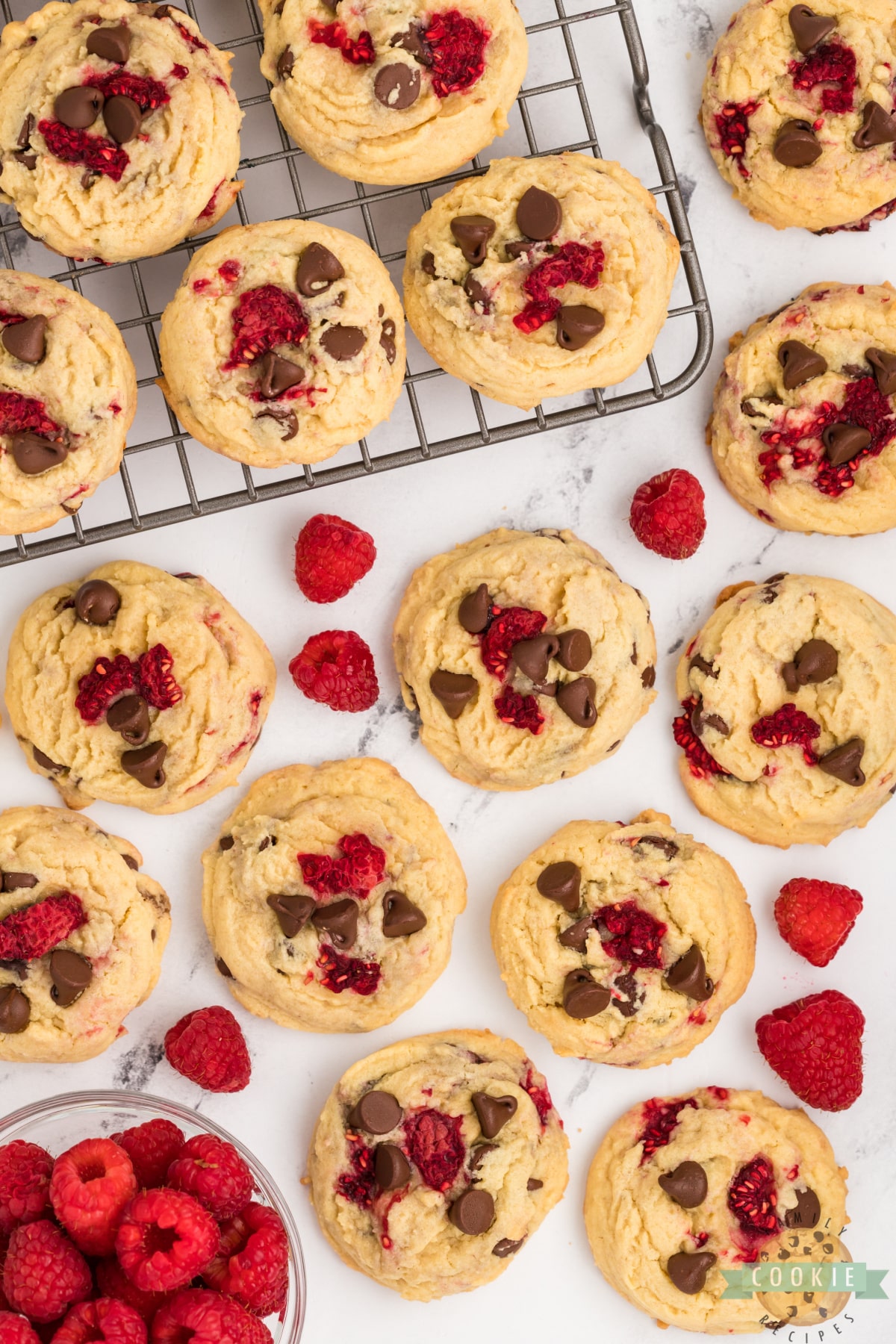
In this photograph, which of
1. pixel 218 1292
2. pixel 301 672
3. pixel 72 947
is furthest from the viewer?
pixel 301 672

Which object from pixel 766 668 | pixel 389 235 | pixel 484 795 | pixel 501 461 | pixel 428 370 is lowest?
pixel 484 795

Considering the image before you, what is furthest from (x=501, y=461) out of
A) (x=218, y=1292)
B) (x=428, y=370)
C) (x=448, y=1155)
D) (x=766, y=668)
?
(x=218, y=1292)

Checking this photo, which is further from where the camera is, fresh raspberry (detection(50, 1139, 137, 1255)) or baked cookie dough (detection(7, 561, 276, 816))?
baked cookie dough (detection(7, 561, 276, 816))

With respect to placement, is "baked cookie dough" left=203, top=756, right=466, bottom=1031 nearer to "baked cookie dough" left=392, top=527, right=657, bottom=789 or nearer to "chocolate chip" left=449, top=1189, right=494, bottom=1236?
"baked cookie dough" left=392, top=527, right=657, bottom=789

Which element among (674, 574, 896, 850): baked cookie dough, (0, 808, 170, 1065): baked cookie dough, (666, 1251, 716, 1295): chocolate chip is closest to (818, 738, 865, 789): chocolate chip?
(674, 574, 896, 850): baked cookie dough

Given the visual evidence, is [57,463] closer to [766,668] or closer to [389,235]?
[389,235]

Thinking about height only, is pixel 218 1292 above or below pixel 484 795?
below

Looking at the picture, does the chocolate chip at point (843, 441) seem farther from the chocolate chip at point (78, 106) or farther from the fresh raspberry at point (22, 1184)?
the fresh raspberry at point (22, 1184)
